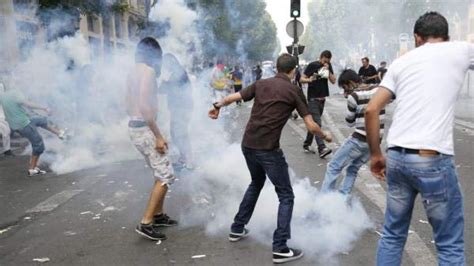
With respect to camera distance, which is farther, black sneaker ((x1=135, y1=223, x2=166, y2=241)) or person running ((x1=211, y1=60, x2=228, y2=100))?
person running ((x1=211, y1=60, x2=228, y2=100))

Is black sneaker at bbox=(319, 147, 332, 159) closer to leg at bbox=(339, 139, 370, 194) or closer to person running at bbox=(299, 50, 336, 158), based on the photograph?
person running at bbox=(299, 50, 336, 158)

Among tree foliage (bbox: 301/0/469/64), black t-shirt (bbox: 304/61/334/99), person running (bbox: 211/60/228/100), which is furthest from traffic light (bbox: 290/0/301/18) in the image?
tree foliage (bbox: 301/0/469/64)

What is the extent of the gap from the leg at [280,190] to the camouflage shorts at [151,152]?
3.09ft

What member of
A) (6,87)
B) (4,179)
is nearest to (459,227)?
(4,179)

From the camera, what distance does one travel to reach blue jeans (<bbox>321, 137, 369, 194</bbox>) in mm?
4527

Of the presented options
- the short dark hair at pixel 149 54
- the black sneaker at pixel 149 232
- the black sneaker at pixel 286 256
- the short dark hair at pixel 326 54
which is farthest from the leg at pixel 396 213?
the short dark hair at pixel 326 54

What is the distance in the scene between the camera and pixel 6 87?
7754 millimetres

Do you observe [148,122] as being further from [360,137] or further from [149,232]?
[360,137]

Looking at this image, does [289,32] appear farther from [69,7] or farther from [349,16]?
[349,16]

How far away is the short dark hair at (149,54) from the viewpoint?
423 cm

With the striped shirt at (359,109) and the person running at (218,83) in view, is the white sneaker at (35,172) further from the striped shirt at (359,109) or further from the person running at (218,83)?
the person running at (218,83)

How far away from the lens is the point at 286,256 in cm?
367

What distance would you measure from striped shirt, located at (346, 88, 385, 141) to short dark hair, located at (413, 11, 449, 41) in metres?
1.76

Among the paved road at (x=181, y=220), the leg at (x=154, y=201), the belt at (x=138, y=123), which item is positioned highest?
the belt at (x=138, y=123)
